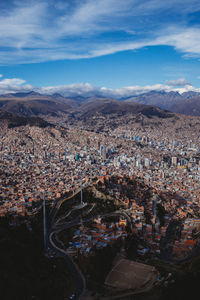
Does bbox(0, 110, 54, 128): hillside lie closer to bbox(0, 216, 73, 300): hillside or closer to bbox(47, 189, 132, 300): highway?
bbox(47, 189, 132, 300): highway

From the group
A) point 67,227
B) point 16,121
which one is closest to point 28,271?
point 67,227

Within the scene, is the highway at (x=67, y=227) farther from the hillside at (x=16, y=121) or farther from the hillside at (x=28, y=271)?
the hillside at (x=16, y=121)

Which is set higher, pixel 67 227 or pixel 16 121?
pixel 16 121

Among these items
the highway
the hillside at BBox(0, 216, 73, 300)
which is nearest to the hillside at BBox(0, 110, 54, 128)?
the highway

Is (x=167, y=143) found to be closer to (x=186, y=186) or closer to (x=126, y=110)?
(x=186, y=186)

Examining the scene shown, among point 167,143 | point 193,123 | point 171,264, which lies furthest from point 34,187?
point 193,123

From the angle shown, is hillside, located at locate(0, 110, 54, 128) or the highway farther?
hillside, located at locate(0, 110, 54, 128)

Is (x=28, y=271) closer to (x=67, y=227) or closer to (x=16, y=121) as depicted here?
(x=67, y=227)

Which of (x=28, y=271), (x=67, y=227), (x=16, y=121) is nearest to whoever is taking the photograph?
(x=28, y=271)

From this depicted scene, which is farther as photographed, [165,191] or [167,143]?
[167,143]

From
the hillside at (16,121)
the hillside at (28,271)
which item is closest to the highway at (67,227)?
the hillside at (28,271)

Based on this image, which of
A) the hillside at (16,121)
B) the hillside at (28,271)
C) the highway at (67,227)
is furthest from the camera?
the hillside at (16,121)
